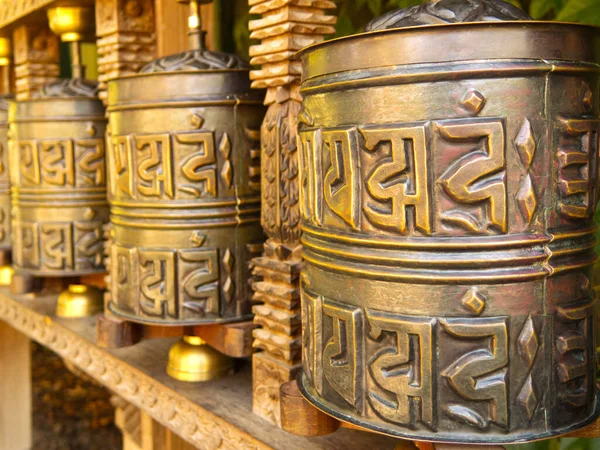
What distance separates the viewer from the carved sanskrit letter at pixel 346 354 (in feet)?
2.63

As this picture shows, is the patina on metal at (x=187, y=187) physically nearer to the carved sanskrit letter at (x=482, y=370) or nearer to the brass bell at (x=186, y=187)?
the brass bell at (x=186, y=187)

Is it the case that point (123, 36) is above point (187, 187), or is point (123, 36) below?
above

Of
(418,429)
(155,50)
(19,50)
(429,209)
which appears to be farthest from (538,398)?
(19,50)

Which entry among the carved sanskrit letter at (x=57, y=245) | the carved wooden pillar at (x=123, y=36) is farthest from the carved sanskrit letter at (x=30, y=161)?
the carved wooden pillar at (x=123, y=36)

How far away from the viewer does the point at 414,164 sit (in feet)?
2.42

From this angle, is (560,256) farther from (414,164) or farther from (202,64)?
(202,64)

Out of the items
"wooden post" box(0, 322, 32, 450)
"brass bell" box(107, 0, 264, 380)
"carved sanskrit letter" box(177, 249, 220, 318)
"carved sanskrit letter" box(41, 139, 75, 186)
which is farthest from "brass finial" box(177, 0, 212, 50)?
"wooden post" box(0, 322, 32, 450)

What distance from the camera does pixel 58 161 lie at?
165 centimetres

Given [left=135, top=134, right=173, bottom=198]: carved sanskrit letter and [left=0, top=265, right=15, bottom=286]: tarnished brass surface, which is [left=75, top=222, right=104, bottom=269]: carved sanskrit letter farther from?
[left=0, top=265, right=15, bottom=286]: tarnished brass surface

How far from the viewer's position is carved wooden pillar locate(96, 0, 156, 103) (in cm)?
155

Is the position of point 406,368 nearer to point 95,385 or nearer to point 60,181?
point 60,181

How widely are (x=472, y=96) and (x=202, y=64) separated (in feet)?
2.06

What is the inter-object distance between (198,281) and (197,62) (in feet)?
1.27

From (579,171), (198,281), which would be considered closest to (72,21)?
(198,281)
